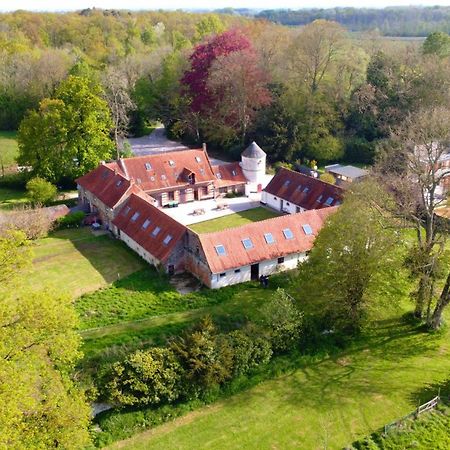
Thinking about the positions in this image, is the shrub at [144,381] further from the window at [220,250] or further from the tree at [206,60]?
the tree at [206,60]

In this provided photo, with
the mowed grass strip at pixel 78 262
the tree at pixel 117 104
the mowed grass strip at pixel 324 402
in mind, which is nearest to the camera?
the mowed grass strip at pixel 324 402

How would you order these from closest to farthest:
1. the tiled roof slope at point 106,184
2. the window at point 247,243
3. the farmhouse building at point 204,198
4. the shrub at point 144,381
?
the shrub at point 144,381
the farmhouse building at point 204,198
the window at point 247,243
the tiled roof slope at point 106,184

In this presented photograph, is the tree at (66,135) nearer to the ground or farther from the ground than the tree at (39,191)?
farther from the ground

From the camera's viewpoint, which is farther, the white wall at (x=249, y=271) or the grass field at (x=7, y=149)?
the grass field at (x=7, y=149)

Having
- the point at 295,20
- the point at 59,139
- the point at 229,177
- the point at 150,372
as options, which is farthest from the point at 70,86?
the point at 295,20

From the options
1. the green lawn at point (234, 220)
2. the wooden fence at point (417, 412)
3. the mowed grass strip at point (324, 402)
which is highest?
the green lawn at point (234, 220)

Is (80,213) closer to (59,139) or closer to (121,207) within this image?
(121,207)

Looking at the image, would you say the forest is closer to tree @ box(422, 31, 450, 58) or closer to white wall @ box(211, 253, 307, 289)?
tree @ box(422, 31, 450, 58)

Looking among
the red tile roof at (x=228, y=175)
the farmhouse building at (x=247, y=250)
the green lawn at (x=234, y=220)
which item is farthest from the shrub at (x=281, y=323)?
the red tile roof at (x=228, y=175)
